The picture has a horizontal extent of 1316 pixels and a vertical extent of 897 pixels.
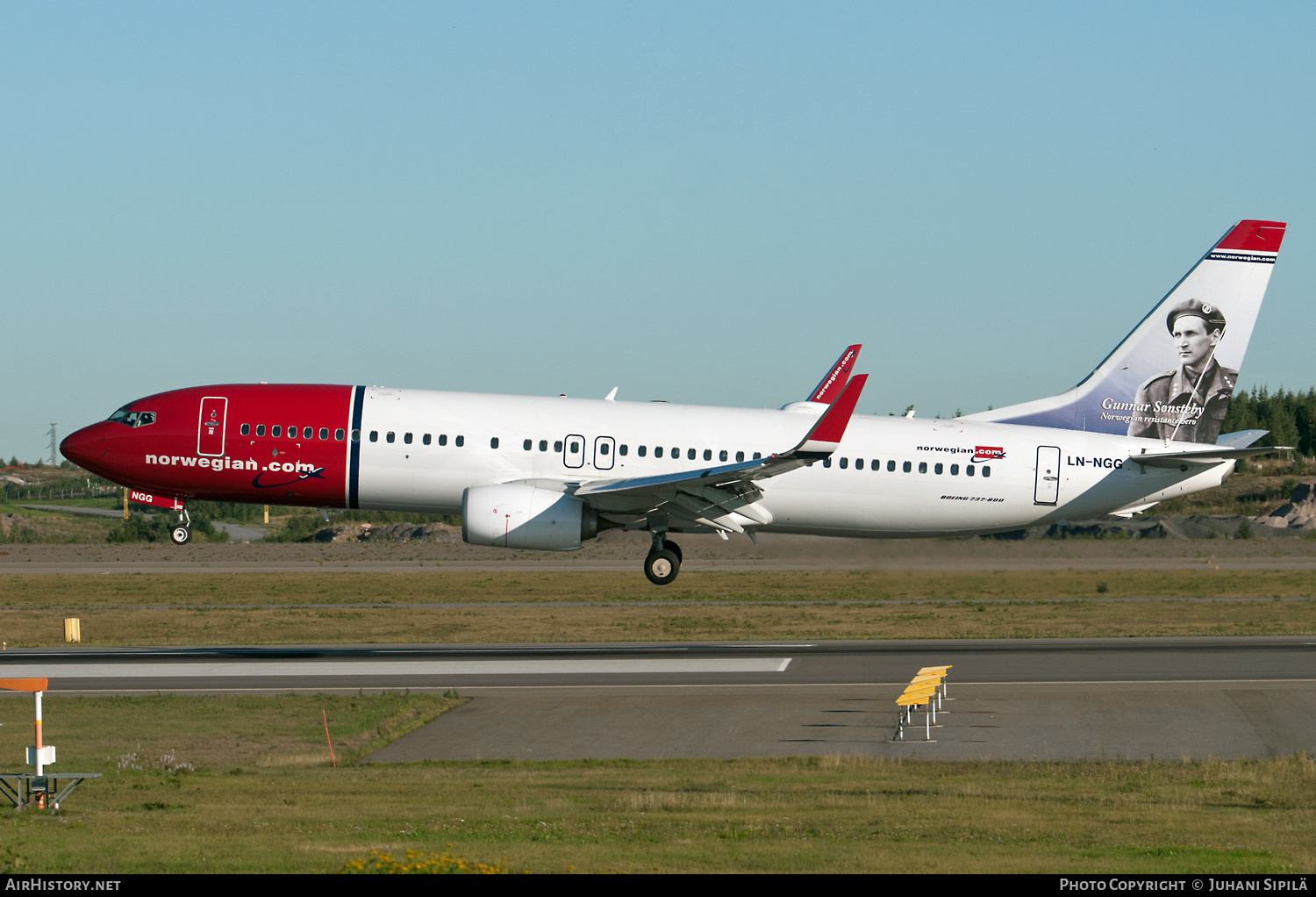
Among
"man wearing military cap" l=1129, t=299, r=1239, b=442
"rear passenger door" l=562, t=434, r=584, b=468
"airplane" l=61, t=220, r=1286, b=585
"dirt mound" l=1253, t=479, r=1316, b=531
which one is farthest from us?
"dirt mound" l=1253, t=479, r=1316, b=531

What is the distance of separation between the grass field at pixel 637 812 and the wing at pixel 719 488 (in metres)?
9.55

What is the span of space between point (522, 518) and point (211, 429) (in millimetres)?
9118

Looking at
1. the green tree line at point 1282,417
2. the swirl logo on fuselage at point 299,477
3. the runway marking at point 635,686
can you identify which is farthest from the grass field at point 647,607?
the green tree line at point 1282,417

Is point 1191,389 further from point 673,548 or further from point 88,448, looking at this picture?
point 88,448

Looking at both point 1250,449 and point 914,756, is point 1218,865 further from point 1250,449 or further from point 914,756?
point 1250,449

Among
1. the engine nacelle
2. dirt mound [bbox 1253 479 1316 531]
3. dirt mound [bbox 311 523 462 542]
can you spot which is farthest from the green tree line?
the engine nacelle

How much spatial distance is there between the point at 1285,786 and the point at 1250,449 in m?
15.4

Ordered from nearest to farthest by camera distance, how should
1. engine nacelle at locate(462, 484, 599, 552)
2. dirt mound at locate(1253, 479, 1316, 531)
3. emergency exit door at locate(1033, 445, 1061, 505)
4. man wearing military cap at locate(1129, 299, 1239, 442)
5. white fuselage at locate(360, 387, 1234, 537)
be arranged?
1. engine nacelle at locate(462, 484, 599, 552)
2. white fuselage at locate(360, 387, 1234, 537)
3. emergency exit door at locate(1033, 445, 1061, 505)
4. man wearing military cap at locate(1129, 299, 1239, 442)
5. dirt mound at locate(1253, 479, 1316, 531)

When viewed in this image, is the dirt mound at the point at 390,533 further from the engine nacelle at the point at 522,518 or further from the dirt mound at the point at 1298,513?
the engine nacelle at the point at 522,518

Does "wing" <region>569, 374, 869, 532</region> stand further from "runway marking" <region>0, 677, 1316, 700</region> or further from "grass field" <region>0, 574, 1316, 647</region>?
"grass field" <region>0, 574, 1316, 647</region>

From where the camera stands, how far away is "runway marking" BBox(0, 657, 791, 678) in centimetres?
3584

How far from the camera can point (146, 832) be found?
18.1 m

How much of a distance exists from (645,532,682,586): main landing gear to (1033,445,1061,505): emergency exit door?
34.9 ft

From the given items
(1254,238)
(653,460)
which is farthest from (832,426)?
(1254,238)
